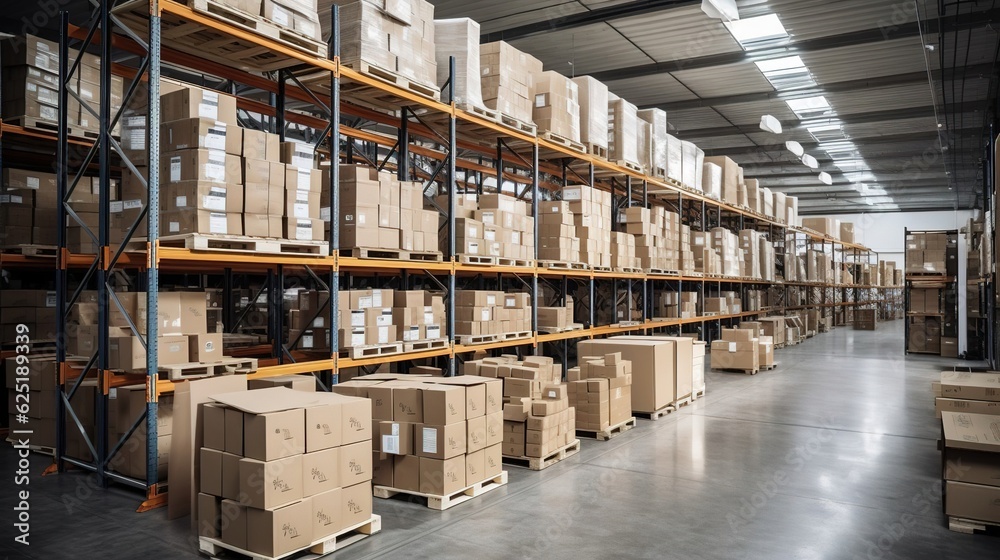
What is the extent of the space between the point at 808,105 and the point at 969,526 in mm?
15192

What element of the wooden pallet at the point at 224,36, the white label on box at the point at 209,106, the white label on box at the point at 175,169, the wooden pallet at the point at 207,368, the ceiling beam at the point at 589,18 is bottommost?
the wooden pallet at the point at 207,368

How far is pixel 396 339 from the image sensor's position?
7.00 metres

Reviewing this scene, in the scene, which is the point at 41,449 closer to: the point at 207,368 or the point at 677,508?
the point at 207,368

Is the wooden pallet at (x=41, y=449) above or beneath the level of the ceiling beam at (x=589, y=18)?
beneath

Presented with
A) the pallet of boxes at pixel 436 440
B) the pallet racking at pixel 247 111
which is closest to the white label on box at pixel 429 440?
the pallet of boxes at pixel 436 440

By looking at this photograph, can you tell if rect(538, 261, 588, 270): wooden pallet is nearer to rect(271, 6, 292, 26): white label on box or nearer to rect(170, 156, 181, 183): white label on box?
rect(271, 6, 292, 26): white label on box

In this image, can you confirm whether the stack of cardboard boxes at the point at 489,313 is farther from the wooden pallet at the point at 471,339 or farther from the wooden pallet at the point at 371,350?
the wooden pallet at the point at 371,350

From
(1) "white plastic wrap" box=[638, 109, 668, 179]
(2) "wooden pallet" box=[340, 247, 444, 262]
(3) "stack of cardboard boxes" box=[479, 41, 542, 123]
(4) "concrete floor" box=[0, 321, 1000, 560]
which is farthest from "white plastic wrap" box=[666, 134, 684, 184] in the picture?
(2) "wooden pallet" box=[340, 247, 444, 262]

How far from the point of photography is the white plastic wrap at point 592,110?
1044 centimetres

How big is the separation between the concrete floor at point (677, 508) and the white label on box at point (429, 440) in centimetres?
44

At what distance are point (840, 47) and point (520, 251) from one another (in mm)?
8624

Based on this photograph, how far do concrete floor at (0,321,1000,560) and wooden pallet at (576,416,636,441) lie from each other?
147 millimetres

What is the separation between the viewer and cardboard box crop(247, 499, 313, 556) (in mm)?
3740

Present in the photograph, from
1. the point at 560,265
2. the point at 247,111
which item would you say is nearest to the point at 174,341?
the point at 247,111
